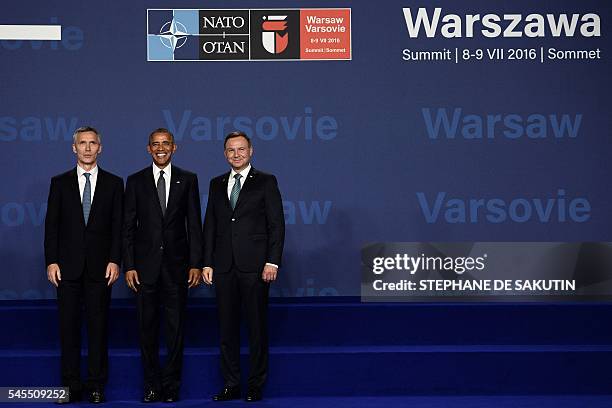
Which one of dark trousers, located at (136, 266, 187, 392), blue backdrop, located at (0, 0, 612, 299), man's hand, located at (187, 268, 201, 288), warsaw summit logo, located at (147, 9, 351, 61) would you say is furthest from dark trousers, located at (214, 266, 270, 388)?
warsaw summit logo, located at (147, 9, 351, 61)

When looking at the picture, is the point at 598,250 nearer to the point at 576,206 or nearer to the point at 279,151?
the point at 576,206

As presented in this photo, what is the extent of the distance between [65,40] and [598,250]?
12.2ft

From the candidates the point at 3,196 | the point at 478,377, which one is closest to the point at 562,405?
the point at 478,377

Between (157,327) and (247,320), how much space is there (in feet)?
1.49

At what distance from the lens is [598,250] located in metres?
5.41

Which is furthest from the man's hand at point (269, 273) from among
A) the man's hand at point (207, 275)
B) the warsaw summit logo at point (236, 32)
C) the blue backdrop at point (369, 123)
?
the warsaw summit logo at point (236, 32)

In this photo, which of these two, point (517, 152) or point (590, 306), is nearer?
point (590, 306)

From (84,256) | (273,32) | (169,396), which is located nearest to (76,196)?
(84,256)

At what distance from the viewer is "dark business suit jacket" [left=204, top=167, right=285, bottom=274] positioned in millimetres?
4277

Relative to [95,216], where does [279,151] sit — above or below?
above

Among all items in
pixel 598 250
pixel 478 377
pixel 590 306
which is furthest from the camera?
pixel 598 250

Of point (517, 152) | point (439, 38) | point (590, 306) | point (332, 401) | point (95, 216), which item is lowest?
point (332, 401)

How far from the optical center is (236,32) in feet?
18.1

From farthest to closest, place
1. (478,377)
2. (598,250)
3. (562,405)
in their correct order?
(598,250) → (478,377) → (562,405)
